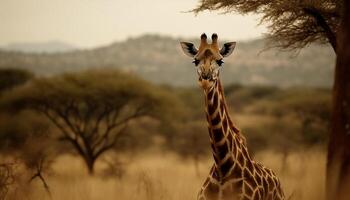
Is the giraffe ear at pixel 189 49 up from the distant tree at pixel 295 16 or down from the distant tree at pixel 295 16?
down

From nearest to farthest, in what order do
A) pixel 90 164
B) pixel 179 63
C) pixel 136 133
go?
pixel 90 164
pixel 136 133
pixel 179 63

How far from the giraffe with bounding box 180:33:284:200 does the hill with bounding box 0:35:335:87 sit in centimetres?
6455

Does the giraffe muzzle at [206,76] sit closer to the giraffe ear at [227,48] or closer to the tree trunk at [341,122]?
the giraffe ear at [227,48]

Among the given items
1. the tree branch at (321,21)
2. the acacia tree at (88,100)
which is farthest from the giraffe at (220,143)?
the acacia tree at (88,100)

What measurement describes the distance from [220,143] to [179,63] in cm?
7814

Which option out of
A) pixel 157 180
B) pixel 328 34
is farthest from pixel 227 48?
pixel 157 180

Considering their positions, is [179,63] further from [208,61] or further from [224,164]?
[208,61]

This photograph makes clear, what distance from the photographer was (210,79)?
5.48 m

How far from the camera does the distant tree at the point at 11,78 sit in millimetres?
27858

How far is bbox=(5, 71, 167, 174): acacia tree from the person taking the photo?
16.9m

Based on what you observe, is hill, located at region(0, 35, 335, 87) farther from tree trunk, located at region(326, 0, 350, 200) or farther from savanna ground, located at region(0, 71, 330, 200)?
tree trunk, located at region(326, 0, 350, 200)

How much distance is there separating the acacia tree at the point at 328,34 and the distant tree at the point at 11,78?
812 inches

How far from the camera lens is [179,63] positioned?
8369 cm

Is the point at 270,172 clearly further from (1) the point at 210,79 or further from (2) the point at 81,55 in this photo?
(2) the point at 81,55
